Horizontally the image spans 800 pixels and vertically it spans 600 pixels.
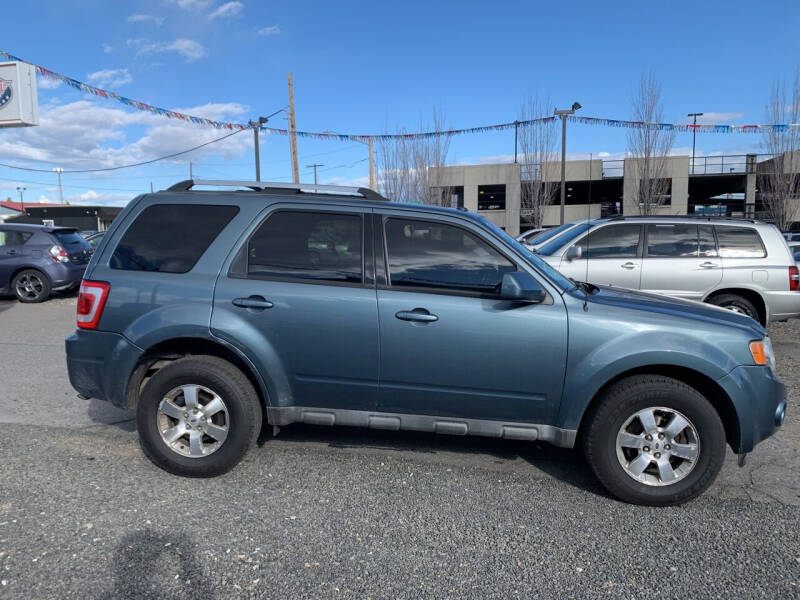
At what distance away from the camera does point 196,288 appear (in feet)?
12.0

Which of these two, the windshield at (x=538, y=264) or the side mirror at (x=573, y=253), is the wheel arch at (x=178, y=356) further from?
the side mirror at (x=573, y=253)

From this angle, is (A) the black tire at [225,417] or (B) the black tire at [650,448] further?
(A) the black tire at [225,417]

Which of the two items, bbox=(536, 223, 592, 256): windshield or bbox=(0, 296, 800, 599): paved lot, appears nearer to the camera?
bbox=(0, 296, 800, 599): paved lot

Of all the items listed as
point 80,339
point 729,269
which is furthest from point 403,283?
point 729,269

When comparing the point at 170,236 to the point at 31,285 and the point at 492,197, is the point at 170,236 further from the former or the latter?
the point at 492,197

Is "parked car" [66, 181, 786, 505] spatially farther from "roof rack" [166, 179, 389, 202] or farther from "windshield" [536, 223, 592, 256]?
"windshield" [536, 223, 592, 256]

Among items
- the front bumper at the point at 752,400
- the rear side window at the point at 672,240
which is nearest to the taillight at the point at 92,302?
the front bumper at the point at 752,400

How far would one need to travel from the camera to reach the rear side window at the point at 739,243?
7.51m

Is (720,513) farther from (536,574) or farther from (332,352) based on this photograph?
(332,352)

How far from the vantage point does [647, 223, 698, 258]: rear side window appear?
7629mm

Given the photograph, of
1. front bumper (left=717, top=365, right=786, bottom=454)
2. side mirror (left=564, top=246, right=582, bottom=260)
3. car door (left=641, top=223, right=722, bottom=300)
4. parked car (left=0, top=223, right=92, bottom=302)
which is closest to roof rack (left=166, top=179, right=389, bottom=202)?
front bumper (left=717, top=365, right=786, bottom=454)

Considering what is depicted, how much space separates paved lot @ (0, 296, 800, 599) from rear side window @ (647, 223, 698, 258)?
11.9 ft

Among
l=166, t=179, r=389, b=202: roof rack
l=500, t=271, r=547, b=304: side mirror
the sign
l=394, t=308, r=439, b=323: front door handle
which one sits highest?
the sign

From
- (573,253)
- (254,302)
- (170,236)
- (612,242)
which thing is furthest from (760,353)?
(612,242)
